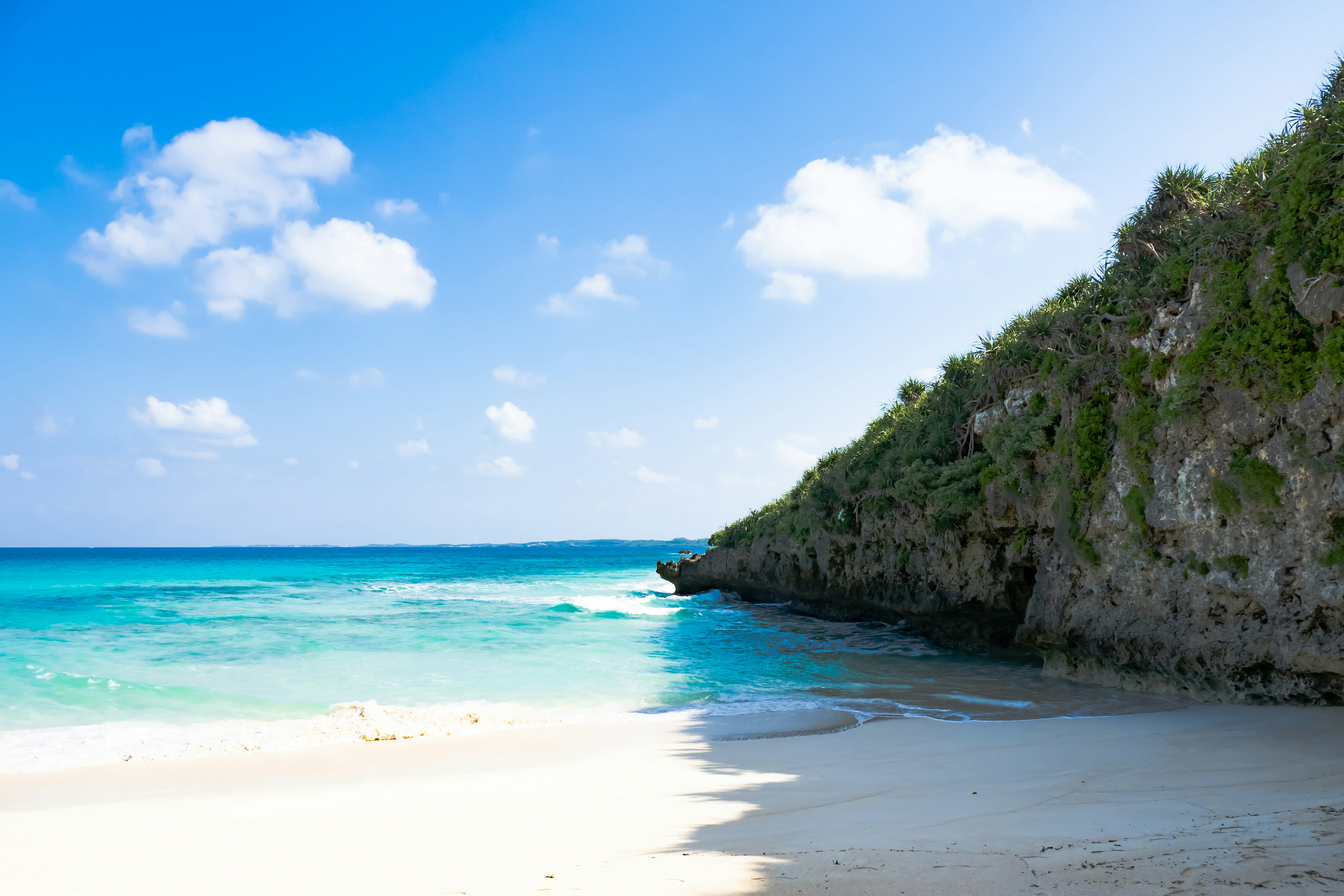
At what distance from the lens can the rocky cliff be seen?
796 centimetres

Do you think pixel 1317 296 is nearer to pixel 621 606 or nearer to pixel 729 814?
pixel 729 814

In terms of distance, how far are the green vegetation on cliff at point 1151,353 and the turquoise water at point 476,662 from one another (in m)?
3.47

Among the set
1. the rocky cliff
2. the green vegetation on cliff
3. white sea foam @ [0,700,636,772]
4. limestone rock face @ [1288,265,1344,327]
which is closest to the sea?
white sea foam @ [0,700,636,772]

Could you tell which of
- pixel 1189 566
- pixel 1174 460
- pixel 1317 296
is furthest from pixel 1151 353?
pixel 1189 566

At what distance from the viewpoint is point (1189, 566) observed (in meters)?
9.57

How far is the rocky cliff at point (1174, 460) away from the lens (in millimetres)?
7957

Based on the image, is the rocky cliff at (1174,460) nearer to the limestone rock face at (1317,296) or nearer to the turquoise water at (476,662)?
the limestone rock face at (1317,296)

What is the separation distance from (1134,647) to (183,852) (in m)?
11.9

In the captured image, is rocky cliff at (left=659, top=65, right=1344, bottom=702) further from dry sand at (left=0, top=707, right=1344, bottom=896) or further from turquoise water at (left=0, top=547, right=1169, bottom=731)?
dry sand at (left=0, top=707, right=1344, bottom=896)

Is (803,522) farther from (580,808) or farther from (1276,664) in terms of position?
(580,808)

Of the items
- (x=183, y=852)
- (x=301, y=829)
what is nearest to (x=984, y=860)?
(x=301, y=829)

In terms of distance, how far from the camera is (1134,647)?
10398 mm

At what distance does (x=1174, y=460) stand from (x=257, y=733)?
44.7 feet

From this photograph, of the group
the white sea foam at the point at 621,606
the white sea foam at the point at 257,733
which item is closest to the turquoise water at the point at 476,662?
the white sea foam at the point at 621,606
